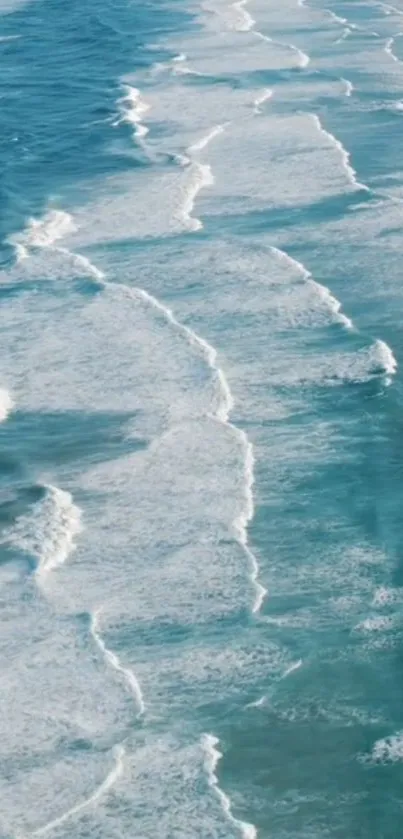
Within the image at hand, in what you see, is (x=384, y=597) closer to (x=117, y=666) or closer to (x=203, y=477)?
(x=117, y=666)

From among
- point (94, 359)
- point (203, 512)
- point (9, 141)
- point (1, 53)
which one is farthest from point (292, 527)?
point (1, 53)

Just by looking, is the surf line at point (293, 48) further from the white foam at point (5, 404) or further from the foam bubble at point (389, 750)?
the foam bubble at point (389, 750)

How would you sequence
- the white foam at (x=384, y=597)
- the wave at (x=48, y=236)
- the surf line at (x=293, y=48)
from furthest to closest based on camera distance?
the surf line at (x=293, y=48) → the wave at (x=48, y=236) → the white foam at (x=384, y=597)

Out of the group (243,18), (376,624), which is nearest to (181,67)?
(243,18)

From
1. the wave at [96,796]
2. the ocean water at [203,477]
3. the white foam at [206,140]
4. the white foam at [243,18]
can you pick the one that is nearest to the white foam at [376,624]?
the ocean water at [203,477]

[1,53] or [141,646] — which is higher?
[1,53]

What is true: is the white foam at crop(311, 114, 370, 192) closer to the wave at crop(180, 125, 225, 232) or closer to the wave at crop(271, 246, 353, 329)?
the wave at crop(180, 125, 225, 232)

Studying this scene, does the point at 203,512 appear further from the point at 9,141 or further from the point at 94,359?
the point at 9,141
